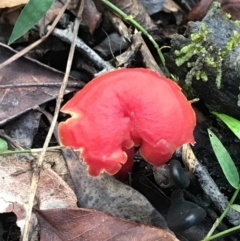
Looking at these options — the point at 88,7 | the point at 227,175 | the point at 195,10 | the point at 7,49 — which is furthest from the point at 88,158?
the point at 195,10

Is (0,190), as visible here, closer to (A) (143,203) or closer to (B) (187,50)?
(A) (143,203)

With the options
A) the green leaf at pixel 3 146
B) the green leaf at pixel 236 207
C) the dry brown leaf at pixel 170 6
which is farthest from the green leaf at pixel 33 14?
the green leaf at pixel 236 207

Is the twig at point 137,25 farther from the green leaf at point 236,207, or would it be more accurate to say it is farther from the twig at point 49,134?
the green leaf at point 236,207

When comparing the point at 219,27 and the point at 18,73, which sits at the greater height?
the point at 219,27

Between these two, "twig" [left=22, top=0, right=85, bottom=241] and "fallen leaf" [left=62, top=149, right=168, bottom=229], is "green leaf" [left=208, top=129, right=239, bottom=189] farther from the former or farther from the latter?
"twig" [left=22, top=0, right=85, bottom=241]

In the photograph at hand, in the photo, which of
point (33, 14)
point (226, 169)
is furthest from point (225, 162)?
point (33, 14)

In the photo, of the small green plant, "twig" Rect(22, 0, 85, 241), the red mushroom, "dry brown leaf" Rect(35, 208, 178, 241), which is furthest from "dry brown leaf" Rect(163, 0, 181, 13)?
"dry brown leaf" Rect(35, 208, 178, 241)
